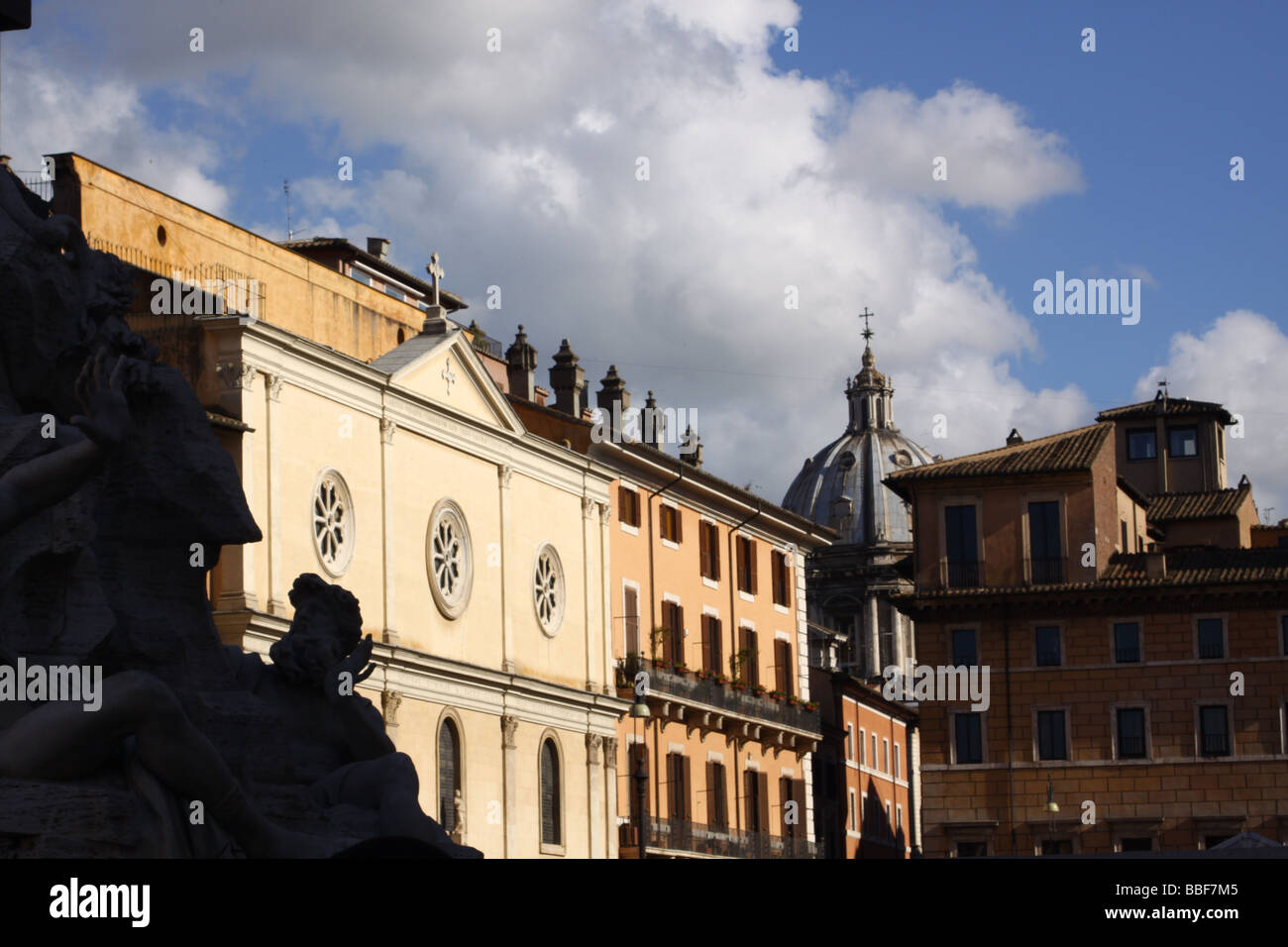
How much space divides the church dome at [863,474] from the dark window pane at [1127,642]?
82.1 m

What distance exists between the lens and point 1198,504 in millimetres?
73188

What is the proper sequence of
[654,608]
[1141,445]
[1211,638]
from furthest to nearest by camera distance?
[1141,445], [1211,638], [654,608]

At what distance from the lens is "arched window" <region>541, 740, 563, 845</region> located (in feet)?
156

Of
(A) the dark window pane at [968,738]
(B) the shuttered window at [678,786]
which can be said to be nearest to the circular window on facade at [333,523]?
(B) the shuttered window at [678,786]

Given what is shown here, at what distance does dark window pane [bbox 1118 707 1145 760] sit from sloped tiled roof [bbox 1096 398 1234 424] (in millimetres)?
17836

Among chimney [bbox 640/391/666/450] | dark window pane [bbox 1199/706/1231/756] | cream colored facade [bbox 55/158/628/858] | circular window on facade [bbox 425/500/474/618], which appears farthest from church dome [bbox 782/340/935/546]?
circular window on facade [bbox 425/500/474/618]

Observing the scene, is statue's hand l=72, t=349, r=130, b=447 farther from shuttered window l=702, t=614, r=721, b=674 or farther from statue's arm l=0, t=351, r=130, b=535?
shuttered window l=702, t=614, r=721, b=674

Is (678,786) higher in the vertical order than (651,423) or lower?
lower

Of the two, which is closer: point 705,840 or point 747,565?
point 705,840

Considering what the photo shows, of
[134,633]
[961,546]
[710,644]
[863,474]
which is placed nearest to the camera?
[134,633]

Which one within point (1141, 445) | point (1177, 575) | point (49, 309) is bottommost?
point (49, 309)

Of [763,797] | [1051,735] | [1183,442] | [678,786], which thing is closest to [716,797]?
[678,786]

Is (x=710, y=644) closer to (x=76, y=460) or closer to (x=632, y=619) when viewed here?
(x=632, y=619)

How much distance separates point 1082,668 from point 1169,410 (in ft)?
61.5
